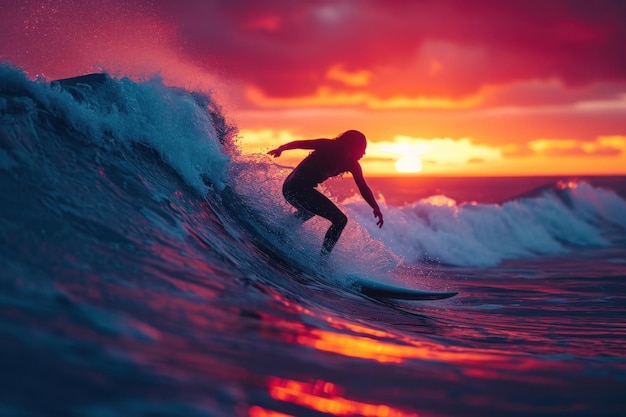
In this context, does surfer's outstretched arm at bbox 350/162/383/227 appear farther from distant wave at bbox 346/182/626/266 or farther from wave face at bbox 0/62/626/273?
distant wave at bbox 346/182/626/266

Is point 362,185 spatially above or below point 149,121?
below

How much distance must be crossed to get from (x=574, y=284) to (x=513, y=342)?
6.33m

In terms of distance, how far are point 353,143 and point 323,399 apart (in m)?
4.66

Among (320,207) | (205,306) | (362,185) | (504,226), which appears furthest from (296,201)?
(504,226)

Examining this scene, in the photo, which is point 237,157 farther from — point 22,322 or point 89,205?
point 22,322

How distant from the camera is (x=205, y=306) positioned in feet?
13.5

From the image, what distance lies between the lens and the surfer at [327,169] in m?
7.45

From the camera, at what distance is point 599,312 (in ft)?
25.8

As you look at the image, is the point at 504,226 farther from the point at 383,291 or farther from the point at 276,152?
the point at 276,152

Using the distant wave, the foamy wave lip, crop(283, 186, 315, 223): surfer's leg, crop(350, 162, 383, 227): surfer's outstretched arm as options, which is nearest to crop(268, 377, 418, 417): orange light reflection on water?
the foamy wave lip

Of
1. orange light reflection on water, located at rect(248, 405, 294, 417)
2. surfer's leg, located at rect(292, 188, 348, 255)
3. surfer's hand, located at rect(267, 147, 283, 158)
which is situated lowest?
orange light reflection on water, located at rect(248, 405, 294, 417)

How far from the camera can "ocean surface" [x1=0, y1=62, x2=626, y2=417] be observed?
9.77ft

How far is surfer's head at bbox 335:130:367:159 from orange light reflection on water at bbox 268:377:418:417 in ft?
14.7

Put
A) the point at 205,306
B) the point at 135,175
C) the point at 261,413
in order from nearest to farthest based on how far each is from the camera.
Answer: the point at 261,413
the point at 205,306
the point at 135,175
